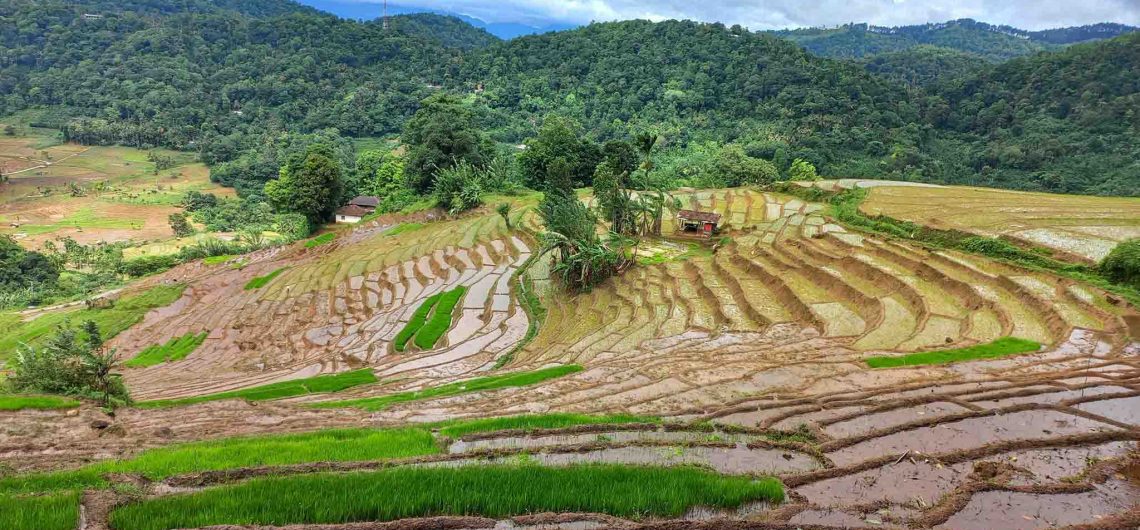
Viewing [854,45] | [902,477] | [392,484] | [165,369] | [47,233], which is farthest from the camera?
[854,45]

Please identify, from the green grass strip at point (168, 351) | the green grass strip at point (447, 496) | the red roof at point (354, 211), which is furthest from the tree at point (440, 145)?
the green grass strip at point (447, 496)

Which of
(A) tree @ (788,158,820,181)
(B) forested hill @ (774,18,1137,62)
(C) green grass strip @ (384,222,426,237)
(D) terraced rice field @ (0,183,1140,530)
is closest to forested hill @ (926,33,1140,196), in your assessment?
(A) tree @ (788,158,820,181)

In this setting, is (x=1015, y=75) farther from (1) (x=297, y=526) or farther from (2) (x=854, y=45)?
(2) (x=854, y=45)

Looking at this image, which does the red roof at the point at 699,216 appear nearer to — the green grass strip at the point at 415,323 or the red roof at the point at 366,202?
the green grass strip at the point at 415,323

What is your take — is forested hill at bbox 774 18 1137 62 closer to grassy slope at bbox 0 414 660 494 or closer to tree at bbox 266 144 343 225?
tree at bbox 266 144 343 225

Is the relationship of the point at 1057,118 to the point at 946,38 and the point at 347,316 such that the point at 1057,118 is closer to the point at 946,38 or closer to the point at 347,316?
the point at 347,316

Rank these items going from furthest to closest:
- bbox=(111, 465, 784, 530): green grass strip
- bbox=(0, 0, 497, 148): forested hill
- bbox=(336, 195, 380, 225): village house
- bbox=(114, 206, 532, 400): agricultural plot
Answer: bbox=(0, 0, 497, 148): forested hill → bbox=(336, 195, 380, 225): village house → bbox=(114, 206, 532, 400): agricultural plot → bbox=(111, 465, 784, 530): green grass strip

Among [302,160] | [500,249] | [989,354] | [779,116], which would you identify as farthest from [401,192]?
[779,116]

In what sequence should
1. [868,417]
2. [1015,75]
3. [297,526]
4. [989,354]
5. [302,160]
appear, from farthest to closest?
[1015,75] → [302,160] → [989,354] → [868,417] → [297,526]
